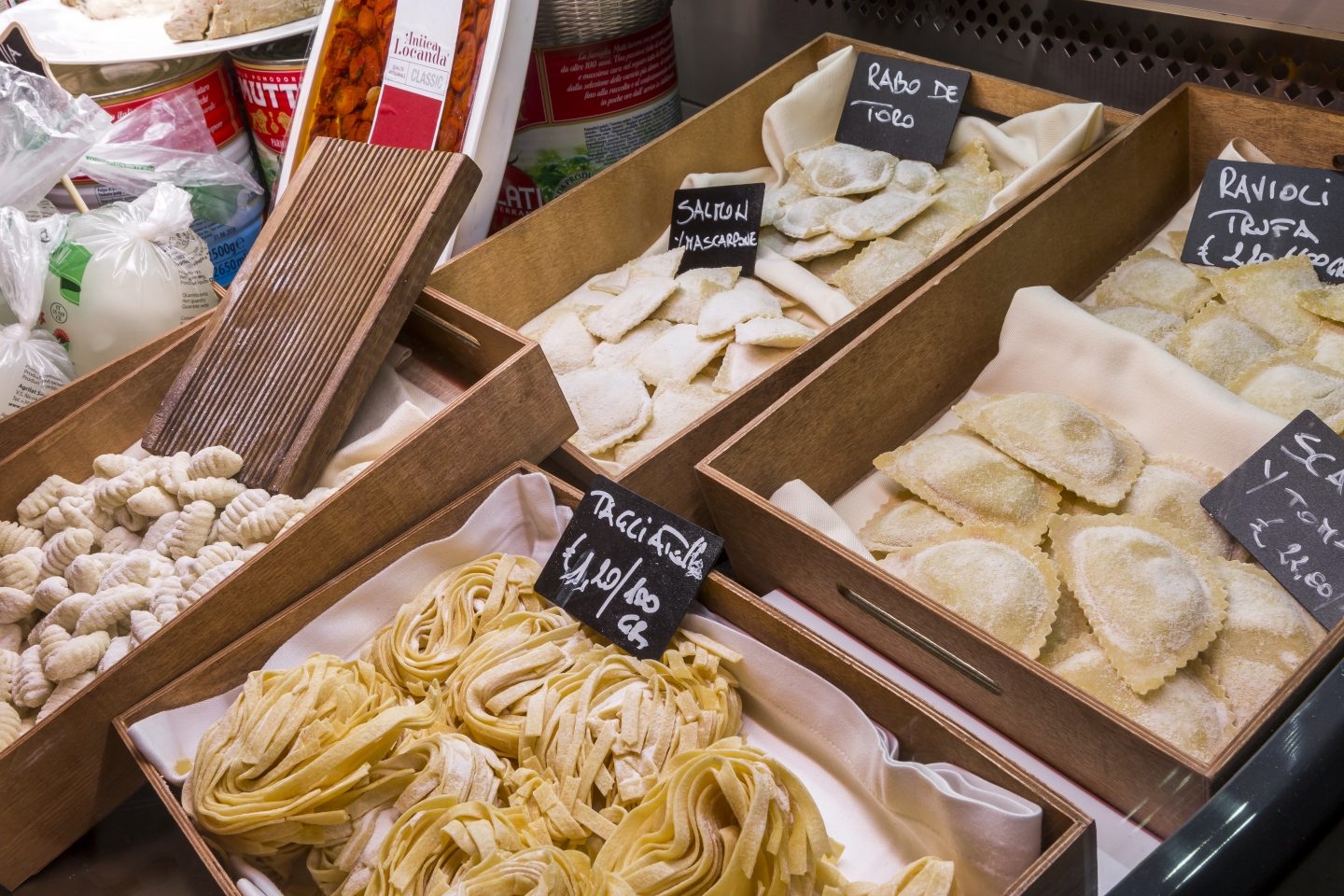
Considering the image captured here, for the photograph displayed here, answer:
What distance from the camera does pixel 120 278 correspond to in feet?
5.90

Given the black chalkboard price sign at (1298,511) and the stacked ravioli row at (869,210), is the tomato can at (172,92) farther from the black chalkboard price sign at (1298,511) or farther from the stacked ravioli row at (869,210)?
the black chalkboard price sign at (1298,511)

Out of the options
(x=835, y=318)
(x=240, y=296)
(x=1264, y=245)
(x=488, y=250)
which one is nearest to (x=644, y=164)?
(x=488, y=250)

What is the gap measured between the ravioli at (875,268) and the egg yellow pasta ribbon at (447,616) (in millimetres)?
885

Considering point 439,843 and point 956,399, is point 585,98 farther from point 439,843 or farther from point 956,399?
point 439,843

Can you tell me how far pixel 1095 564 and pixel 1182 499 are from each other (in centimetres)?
20

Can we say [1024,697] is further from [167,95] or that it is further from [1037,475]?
[167,95]

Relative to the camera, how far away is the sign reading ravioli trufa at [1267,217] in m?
1.69

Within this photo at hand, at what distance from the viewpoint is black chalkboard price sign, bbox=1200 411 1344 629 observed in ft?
4.01

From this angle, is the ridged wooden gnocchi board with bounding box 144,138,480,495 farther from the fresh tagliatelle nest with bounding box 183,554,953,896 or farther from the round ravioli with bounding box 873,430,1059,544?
the round ravioli with bounding box 873,430,1059,544

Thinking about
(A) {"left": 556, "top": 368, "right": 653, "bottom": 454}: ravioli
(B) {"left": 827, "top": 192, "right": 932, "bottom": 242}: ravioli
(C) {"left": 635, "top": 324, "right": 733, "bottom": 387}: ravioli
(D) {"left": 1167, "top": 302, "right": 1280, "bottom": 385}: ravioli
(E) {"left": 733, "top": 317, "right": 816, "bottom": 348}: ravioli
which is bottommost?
(A) {"left": 556, "top": 368, "right": 653, "bottom": 454}: ravioli

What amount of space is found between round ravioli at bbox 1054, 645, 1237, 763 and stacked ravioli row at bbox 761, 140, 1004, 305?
0.90 m

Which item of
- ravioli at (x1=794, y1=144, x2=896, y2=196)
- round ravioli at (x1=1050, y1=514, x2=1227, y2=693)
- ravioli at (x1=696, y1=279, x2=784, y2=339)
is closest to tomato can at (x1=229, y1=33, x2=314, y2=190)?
ravioli at (x1=696, y1=279, x2=784, y2=339)

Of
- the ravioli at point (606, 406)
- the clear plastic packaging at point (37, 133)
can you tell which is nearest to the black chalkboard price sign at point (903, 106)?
the ravioli at point (606, 406)

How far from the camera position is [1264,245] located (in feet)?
5.71
